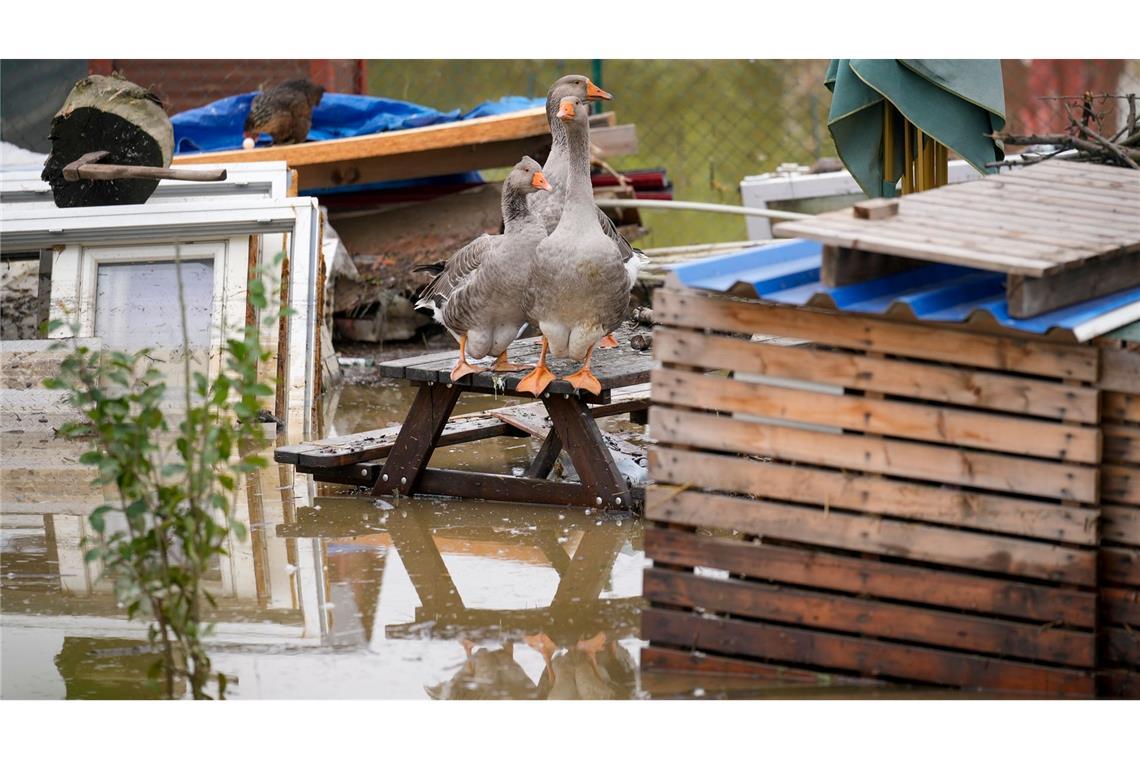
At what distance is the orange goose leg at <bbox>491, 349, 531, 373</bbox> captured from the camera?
601 cm

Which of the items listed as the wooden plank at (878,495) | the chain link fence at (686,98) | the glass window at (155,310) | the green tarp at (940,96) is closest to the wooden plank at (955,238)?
the wooden plank at (878,495)

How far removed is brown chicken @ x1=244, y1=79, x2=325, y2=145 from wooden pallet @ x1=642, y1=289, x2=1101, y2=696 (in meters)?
7.14

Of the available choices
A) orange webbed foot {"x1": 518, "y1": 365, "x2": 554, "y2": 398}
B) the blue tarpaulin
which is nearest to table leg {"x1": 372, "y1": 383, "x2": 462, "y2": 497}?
orange webbed foot {"x1": 518, "y1": 365, "x2": 554, "y2": 398}

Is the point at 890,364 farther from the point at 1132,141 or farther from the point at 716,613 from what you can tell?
the point at 1132,141

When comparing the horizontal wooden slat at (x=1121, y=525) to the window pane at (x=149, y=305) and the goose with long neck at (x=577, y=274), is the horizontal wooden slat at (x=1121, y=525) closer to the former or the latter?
the goose with long neck at (x=577, y=274)

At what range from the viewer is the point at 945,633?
3814 mm

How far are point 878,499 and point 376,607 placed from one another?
181 centimetres

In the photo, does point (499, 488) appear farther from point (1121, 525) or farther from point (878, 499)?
point (1121, 525)

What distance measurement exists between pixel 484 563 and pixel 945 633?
1.94 metres

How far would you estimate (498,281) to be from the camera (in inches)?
233

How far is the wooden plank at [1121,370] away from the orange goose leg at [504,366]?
2.85 m

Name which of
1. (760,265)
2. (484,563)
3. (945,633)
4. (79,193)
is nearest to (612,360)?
(484,563)

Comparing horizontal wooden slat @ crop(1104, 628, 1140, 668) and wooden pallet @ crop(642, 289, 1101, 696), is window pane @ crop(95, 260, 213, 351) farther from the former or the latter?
horizontal wooden slat @ crop(1104, 628, 1140, 668)

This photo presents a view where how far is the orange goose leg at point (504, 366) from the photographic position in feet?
19.7
